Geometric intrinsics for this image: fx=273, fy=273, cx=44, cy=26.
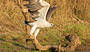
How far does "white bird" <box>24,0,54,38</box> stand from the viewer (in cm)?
831

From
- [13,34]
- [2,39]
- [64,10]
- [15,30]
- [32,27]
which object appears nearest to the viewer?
[32,27]

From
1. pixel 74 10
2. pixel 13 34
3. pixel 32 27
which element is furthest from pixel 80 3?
pixel 32 27

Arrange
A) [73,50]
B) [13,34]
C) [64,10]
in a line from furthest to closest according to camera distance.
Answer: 1. [64,10]
2. [13,34]
3. [73,50]

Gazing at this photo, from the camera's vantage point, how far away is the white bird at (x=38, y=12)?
327 inches

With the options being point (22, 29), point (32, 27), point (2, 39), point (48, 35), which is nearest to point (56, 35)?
point (48, 35)

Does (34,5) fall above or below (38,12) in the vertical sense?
above

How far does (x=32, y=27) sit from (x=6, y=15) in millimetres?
4376

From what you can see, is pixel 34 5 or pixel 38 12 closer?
pixel 34 5

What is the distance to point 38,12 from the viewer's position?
8.62 meters

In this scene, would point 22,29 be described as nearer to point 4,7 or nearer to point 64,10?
point 4,7

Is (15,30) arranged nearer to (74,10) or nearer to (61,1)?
(61,1)

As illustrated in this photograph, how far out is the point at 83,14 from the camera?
50.9 feet

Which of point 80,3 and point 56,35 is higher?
point 80,3

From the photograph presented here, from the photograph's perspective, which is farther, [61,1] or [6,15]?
[61,1]
